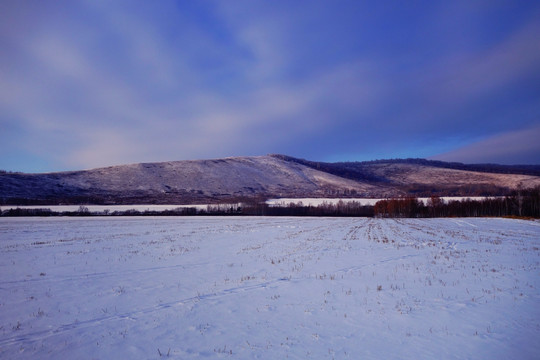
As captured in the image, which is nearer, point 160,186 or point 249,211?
point 249,211

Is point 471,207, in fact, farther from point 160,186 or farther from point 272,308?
point 160,186

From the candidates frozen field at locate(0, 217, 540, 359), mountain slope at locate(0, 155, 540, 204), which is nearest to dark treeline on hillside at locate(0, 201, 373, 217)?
mountain slope at locate(0, 155, 540, 204)

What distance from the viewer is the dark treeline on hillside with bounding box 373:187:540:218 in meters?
81.4

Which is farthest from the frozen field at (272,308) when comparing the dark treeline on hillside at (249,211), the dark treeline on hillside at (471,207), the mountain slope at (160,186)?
the mountain slope at (160,186)

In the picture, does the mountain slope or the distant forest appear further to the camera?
the mountain slope

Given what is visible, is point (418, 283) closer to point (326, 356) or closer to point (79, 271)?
point (326, 356)

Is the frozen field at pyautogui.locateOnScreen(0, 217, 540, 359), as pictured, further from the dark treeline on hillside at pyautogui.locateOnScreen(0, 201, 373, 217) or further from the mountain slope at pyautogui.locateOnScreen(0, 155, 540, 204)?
the mountain slope at pyautogui.locateOnScreen(0, 155, 540, 204)

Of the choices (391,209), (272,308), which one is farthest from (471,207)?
(272,308)

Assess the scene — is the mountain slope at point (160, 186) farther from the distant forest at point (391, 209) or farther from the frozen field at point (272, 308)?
the frozen field at point (272, 308)

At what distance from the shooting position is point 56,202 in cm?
10938

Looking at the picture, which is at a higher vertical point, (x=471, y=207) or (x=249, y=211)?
(x=471, y=207)

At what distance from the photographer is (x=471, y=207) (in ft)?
312

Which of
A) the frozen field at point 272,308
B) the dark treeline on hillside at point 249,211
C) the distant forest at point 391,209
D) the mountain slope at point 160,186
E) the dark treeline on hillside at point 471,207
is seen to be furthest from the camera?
the mountain slope at point 160,186

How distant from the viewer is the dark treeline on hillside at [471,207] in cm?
8144
